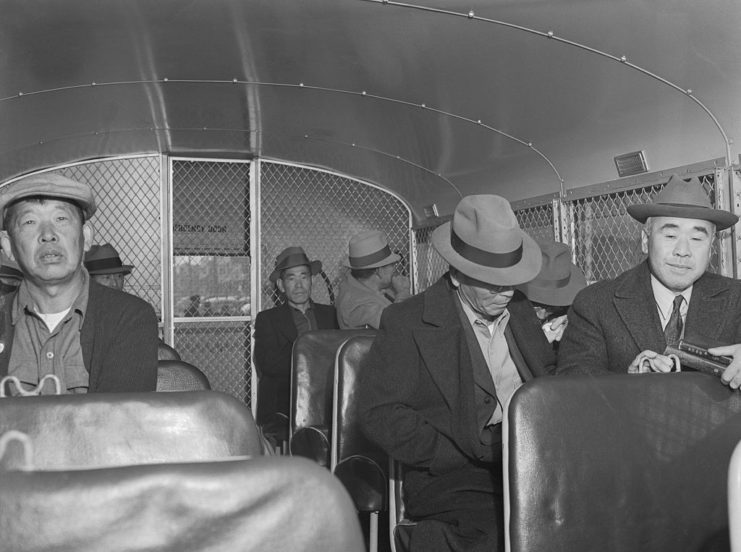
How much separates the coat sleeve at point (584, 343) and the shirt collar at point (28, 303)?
5.25 ft

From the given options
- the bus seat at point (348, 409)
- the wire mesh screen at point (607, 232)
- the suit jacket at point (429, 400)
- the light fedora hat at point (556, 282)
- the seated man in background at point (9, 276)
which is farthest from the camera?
the seated man in background at point (9, 276)

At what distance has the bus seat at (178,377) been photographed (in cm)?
354

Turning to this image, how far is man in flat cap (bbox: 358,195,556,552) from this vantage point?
9.37 feet

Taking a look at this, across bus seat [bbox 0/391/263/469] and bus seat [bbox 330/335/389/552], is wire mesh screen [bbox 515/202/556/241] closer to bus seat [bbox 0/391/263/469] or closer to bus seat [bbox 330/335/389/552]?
bus seat [bbox 330/335/389/552]

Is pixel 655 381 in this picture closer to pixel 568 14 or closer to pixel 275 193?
pixel 568 14

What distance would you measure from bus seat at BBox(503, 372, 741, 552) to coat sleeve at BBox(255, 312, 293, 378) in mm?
4090

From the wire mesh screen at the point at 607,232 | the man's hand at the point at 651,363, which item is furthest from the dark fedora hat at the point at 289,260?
the man's hand at the point at 651,363

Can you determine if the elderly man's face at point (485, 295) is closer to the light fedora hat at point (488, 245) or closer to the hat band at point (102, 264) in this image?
the light fedora hat at point (488, 245)

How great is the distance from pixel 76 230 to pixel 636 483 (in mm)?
1874

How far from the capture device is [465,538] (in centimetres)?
276

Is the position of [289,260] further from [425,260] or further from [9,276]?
[9,276]

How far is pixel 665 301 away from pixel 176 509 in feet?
7.54

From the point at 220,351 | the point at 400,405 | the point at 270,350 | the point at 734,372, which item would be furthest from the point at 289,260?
the point at 734,372

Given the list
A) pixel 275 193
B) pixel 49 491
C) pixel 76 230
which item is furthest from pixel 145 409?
pixel 275 193
